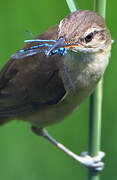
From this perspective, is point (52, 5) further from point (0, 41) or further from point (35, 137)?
point (35, 137)

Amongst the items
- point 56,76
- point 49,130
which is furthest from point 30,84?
point 49,130

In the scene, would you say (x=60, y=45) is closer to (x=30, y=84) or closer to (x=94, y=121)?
(x=94, y=121)

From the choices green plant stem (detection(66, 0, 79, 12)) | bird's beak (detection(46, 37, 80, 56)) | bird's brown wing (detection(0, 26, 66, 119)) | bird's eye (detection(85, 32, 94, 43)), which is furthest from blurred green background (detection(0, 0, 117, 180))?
bird's beak (detection(46, 37, 80, 56))

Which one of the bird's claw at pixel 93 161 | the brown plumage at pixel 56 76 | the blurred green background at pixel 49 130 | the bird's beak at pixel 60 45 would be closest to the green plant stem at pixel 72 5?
the brown plumage at pixel 56 76

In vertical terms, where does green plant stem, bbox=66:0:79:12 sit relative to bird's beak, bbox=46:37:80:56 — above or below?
above

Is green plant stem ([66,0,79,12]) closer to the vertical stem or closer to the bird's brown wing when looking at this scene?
the bird's brown wing

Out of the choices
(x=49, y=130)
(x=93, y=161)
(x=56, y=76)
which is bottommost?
(x=93, y=161)

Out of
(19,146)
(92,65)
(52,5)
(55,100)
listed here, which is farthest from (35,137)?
(92,65)
